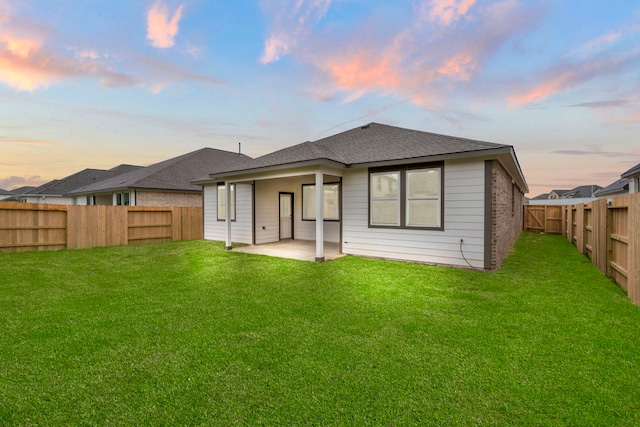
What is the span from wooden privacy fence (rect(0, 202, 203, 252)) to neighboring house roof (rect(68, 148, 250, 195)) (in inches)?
131

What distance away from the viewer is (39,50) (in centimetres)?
891

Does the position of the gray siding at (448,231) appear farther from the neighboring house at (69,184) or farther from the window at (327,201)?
the neighboring house at (69,184)

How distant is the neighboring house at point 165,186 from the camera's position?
16.3 metres

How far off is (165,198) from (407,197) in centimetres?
1490

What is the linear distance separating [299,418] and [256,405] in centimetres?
38

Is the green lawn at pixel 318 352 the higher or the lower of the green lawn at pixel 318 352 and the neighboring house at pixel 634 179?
the lower

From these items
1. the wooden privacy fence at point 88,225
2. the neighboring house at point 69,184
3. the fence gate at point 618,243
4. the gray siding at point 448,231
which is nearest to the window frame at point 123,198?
the wooden privacy fence at point 88,225

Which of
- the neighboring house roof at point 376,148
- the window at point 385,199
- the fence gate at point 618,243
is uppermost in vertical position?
the neighboring house roof at point 376,148

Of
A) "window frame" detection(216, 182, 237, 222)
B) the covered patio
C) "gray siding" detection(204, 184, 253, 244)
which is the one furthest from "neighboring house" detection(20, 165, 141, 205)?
the covered patio

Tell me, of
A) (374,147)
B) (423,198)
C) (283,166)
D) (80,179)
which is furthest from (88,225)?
(80,179)

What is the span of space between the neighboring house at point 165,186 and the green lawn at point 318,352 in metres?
11.1

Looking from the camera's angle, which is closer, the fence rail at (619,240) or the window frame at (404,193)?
the fence rail at (619,240)

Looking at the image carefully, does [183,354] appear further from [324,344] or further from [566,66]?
[566,66]

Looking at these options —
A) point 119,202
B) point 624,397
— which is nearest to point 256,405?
point 624,397
